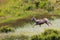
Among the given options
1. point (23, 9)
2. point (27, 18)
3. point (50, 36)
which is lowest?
point (23, 9)

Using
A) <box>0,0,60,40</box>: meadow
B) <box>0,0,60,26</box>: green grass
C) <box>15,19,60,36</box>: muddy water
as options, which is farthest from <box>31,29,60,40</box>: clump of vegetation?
<box>0,0,60,26</box>: green grass

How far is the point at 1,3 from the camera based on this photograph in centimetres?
4362

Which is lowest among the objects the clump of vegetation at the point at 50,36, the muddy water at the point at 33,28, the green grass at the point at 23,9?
the green grass at the point at 23,9

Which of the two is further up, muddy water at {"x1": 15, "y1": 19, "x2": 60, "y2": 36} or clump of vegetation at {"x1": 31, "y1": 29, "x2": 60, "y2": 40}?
clump of vegetation at {"x1": 31, "y1": 29, "x2": 60, "y2": 40}

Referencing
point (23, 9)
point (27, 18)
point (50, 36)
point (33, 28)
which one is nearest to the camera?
point (50, 36)

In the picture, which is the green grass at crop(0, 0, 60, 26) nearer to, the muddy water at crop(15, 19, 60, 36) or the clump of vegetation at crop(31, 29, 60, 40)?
the muddy water at crop(15, 19, 60, 36)

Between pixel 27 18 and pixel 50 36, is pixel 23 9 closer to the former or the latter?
pixel 27 18

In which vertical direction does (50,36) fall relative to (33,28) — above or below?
above

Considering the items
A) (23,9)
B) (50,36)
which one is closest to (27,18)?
(23,9)

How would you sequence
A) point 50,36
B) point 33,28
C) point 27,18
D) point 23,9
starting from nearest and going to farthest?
1. point 50,36
2. point 33,28
3. point 27,18
4. point 23,9

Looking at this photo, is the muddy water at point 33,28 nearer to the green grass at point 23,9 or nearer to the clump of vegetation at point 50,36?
the clump of vegetation at point 50,36

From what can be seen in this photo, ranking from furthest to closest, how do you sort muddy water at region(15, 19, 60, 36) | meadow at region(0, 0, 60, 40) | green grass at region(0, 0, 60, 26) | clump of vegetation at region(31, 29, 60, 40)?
green grass at region(0, 0, 60, 26) < muddy water at region(15, 19, 60, 36) < meadow at region(0, 0, 60, 40) < clump of vegetation at region(31, 29, 60, 40)

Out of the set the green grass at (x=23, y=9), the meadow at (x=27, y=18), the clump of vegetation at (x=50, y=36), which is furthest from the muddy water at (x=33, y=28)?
the green grass at (x=23, y=9)

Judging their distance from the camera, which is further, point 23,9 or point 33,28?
point 23,9
